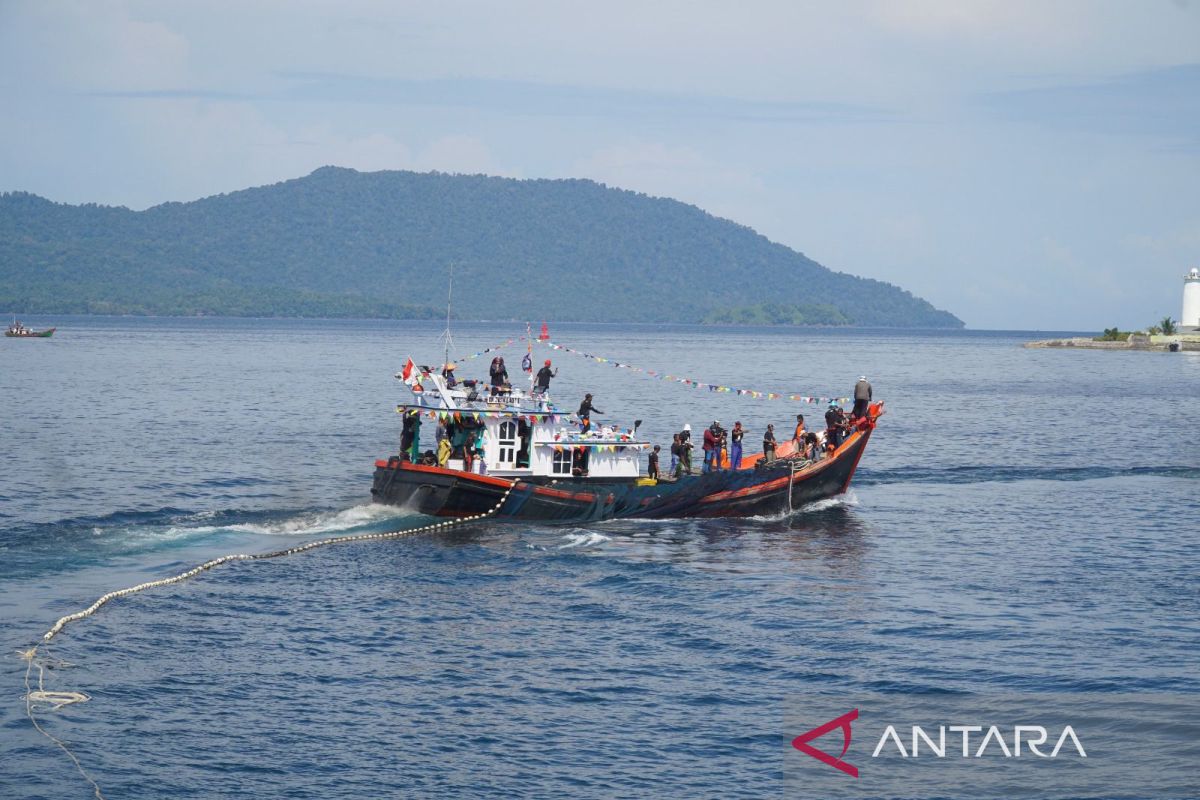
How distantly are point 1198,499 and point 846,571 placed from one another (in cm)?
2181

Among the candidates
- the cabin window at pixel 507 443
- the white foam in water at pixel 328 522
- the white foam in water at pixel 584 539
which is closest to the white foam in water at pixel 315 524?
the white foam in water at pixel 328 522

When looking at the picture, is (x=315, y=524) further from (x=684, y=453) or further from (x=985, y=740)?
(x=985, y=740)

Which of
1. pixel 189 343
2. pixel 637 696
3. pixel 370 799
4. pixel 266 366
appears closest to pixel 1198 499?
pixel 637 696

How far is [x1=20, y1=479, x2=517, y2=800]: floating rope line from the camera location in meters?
25.5

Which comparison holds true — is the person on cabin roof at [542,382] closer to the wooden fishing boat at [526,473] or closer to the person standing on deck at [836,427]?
the wooden fishing boat at [526,473]

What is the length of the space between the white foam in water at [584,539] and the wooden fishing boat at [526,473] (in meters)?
1.58

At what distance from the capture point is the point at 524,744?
25.1 m

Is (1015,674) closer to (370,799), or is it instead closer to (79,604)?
(370,799)

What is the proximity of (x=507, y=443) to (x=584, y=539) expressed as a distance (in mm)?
4550

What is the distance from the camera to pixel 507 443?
147 feet

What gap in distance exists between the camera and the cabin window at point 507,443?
1761 inches

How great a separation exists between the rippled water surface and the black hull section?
75 cm

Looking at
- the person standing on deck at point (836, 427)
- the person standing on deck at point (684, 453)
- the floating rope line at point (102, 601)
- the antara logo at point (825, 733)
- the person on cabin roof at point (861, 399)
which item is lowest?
the antara logo at point (825, 733)

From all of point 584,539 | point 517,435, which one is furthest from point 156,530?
point 584,539
